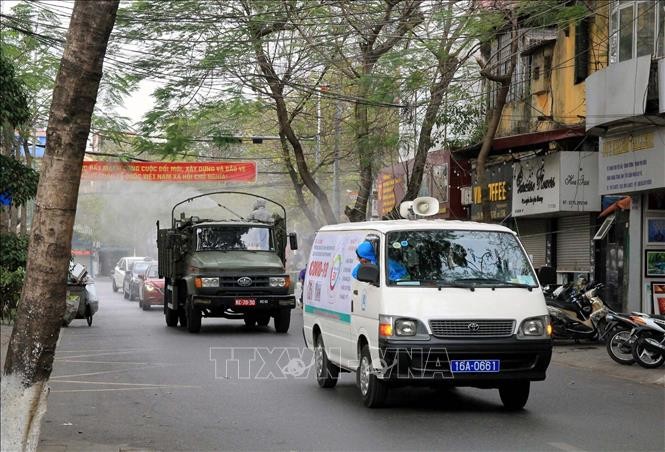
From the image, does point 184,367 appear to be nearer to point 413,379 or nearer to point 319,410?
point 319,410

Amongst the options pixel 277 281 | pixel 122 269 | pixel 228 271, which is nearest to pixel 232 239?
pixel 228 271

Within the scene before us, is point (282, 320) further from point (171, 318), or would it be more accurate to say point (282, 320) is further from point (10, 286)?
point (10, 286)

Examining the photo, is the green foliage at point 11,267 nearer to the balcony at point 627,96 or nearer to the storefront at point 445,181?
the balcony at point 627,96

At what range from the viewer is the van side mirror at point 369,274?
11141 millimetres

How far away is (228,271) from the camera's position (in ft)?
74.8

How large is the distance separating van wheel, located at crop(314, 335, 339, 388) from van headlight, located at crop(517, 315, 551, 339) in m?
2.98

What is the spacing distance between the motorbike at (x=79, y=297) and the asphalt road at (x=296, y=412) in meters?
8.66

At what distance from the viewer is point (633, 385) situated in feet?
48.3

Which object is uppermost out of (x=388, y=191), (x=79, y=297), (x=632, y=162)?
(x=388, y=191)

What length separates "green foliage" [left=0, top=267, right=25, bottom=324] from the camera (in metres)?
11.7

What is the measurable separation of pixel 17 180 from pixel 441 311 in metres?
4.92

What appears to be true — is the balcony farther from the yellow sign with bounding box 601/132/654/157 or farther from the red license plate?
the red license plate

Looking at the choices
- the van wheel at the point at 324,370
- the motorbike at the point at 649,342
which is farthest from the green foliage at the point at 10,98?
the motorbike at the point at 649,342

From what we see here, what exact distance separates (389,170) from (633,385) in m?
26.1
